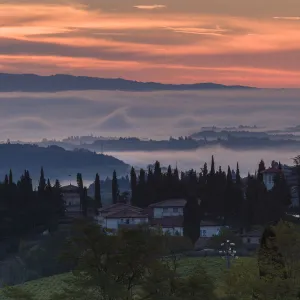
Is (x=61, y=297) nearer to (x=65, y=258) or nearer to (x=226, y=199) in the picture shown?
(x=65, y=258)

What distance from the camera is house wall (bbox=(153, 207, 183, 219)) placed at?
→ 89.3 metres

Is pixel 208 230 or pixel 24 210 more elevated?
pixel 24 210

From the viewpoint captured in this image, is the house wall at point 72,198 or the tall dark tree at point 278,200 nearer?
the tall dark tree at point 278,200

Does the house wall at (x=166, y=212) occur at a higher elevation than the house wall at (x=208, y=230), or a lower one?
higher

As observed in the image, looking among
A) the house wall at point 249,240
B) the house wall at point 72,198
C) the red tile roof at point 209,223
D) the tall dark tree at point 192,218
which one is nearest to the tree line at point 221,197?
the tall dark tree at point 192,218

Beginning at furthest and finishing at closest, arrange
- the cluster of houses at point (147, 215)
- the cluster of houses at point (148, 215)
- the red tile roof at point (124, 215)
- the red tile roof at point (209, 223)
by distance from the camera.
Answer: the red tile roof at point (124, 215) < the cluster of houses at point (147, 215) < the cluster of houses at point (148, 215) < the red tile roof at point (209, 223)

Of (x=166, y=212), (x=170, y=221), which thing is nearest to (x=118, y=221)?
(x=170, y=221)

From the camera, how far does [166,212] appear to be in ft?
293

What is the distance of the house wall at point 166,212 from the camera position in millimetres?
89312

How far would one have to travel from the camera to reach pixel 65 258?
98.1 feet

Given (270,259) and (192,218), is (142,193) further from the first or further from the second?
(270,259)

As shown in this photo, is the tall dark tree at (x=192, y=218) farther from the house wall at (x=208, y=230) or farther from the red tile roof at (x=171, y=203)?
the red tile roof at (x=171, y=203)

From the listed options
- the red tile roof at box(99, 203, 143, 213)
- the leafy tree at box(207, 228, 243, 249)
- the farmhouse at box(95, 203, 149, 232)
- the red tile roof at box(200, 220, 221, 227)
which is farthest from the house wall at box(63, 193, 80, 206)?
the leafy tree at box(207, 228, 243, 249)

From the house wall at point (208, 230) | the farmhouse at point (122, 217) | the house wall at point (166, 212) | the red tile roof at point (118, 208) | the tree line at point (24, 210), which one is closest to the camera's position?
the house wall at point (208, 230)
